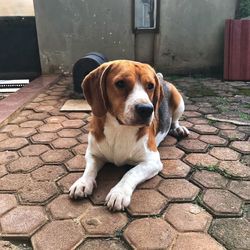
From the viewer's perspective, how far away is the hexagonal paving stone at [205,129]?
3.83 meters

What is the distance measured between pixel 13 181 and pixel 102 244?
1.15m

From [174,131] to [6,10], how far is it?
5.80 meters

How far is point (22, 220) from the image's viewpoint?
2203 millimetres

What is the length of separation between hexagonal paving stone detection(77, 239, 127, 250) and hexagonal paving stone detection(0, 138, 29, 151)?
179cm

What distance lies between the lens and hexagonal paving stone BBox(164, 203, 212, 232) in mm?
2119

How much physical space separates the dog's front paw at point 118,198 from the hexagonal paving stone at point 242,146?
1512mm

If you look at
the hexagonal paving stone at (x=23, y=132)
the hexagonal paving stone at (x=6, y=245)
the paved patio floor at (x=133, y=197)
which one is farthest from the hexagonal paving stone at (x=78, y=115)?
the hexagonal paving stone at (x=6, y=245)

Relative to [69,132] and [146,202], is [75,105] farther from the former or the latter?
[146,202]

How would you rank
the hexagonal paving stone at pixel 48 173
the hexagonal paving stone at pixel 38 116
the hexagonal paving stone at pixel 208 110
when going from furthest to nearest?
the hexagonal paving stone at pixel 208 110 → the hexagonal paving stone at pixel 38 116 → the hexagonal paving stone at pixel 48 173

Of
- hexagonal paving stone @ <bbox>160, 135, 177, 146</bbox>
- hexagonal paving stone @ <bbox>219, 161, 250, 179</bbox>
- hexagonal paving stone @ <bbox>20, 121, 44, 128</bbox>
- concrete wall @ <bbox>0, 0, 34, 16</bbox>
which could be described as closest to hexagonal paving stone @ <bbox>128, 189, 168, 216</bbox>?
hexagonal paving stone @ <bbox>219, 161, 250, 179</bbox>

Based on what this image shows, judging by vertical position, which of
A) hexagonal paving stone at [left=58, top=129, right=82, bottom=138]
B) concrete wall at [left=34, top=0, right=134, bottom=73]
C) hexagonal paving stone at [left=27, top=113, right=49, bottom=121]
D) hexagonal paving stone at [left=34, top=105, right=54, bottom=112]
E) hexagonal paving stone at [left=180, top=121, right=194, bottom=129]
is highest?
concrete wall at [left=34, top=0, right=134, bottom=73]

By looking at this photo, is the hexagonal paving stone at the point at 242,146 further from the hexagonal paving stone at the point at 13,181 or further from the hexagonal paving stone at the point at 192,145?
the hexagonal paving stone at the point at 13,181

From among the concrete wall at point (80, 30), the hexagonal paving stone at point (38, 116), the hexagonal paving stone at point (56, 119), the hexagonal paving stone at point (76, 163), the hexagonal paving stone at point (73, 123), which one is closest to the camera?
the hexagonal paving stone at point (76, 163)

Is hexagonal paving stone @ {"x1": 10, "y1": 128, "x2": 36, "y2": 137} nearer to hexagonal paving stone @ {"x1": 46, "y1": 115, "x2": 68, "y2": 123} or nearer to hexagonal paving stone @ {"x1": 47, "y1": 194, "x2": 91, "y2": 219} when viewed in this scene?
hexagonal paving stone @ {"x1": 46, "y1": 115, "x2": 68, "y2": 123}
